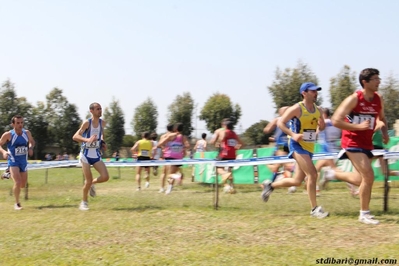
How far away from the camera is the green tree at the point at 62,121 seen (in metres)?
62.6

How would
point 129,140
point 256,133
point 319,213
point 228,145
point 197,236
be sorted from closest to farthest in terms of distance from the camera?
1. point 197,236
2. point 319,213
3. point 228,145
4. point 256,133
5. point 129,140

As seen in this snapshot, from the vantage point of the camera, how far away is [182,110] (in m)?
66.4

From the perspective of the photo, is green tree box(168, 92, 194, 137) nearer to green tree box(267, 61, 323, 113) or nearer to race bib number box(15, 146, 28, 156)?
green tree box(267, 61, 323, 113)

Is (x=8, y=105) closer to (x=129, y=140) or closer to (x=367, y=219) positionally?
(x=129, y=140)

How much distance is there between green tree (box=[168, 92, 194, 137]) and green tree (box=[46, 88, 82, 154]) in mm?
12123

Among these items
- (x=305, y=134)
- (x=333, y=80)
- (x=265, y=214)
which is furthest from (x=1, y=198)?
A: (x=333, y=80)

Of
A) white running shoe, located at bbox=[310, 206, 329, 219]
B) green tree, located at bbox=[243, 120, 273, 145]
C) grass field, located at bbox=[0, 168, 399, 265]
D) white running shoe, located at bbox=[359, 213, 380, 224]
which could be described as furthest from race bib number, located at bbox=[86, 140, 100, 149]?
green tree, located at bbox=[243, 120, 273, 145]

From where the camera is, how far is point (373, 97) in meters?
6.62

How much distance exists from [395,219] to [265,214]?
6.05 feet

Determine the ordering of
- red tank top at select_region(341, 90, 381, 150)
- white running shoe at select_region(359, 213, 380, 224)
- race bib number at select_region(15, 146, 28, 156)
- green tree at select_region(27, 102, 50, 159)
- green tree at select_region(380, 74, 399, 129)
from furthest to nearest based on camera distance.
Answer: green tree at select_region(27, 102, 50, 159) → green tree at select_region(380, 74, 399, 129) → race bib number at select_region(15, 146, 28, 156) → red tank top at select_region(341, 90, 381, 150) → white running shoe at select_region(359, 213, 380, 224)

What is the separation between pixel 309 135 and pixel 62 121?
193 feet

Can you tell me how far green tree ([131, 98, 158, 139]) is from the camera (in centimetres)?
6525

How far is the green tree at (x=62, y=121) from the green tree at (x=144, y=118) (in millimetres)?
7296

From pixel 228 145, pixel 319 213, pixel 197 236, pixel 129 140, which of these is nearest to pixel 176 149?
pixel 228 145
